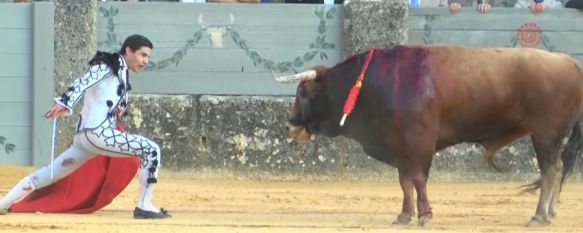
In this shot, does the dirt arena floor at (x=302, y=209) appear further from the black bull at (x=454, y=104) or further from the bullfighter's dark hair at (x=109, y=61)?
the bullfighter's dark hair at (x=109, y=61)

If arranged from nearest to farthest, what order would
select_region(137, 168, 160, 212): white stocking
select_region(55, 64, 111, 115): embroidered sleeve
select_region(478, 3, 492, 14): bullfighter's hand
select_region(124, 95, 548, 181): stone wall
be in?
select_region(55, 64, 111, 115): embroidered sleeve
select_region(137, 168, 160, 212): white stocking
select_region(124, 95, 548, 181): stone wall
select_region(478, 3, 492, 14): bullfighter's hand

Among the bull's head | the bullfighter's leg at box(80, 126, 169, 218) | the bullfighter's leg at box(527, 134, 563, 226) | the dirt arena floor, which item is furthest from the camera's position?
the bull's head

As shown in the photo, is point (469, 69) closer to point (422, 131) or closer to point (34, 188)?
point (422, 131)

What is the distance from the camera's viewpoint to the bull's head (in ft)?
36.6

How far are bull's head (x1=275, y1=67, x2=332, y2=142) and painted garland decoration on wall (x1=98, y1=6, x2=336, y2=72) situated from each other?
2.89m

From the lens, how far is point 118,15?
553 inches

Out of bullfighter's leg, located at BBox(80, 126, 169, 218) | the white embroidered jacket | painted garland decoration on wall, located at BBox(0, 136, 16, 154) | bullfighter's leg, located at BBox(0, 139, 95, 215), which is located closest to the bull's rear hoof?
bullfighter's leg, located at BBox(80, 126, 169, 218)

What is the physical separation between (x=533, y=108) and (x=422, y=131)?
34.0 inches

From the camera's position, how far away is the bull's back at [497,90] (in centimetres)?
1071

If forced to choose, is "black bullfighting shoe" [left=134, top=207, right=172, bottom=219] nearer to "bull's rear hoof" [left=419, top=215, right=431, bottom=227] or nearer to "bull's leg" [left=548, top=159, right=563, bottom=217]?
"bull's rear hoof" [left=419, top=215, right=431, bottom=227]

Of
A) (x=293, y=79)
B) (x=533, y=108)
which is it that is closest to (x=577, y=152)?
(x=533, y=108)

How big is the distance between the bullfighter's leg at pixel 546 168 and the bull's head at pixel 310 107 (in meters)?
1.57

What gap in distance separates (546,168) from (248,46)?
409 cm

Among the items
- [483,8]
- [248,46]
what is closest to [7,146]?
[248,46]
